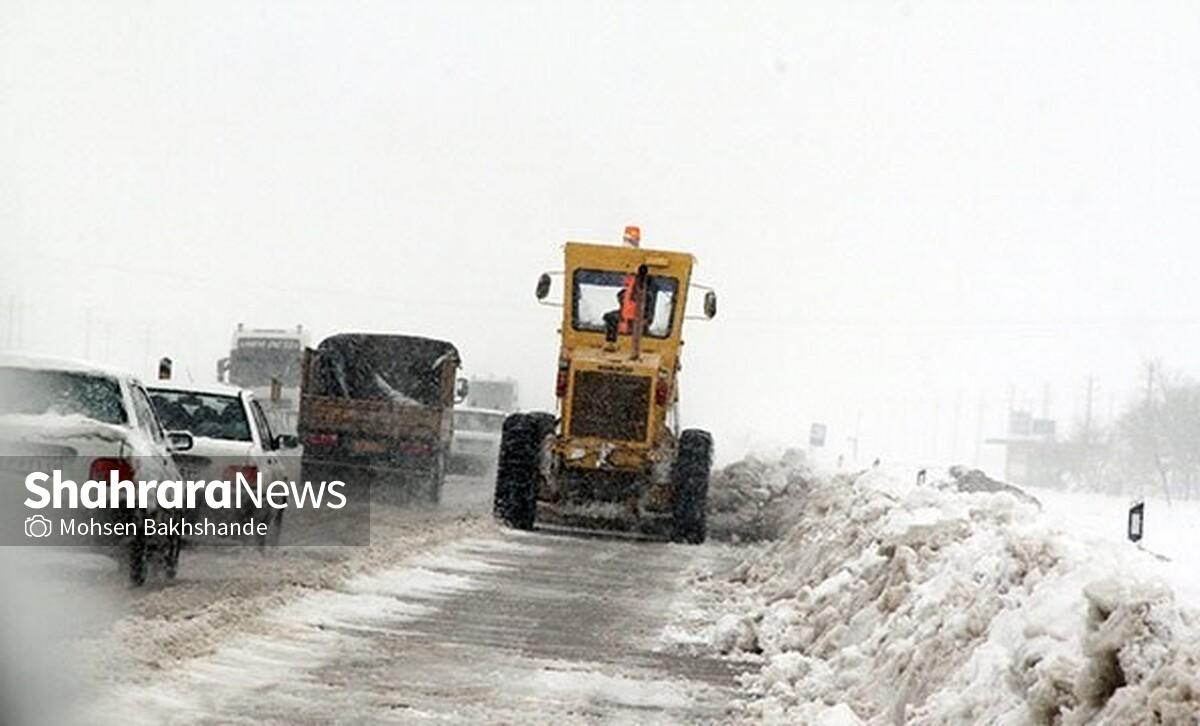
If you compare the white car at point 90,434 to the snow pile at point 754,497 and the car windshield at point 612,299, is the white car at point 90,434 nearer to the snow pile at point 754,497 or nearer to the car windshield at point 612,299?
the car windshield at point 612,299

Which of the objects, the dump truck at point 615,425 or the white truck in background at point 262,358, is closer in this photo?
the dump truck at point 615,425

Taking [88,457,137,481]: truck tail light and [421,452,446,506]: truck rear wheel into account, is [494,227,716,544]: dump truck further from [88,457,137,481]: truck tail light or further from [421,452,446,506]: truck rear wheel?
[88,457,137,481]: truck tail light

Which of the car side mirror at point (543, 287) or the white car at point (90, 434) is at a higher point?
the car side mirror at point (543, 287)

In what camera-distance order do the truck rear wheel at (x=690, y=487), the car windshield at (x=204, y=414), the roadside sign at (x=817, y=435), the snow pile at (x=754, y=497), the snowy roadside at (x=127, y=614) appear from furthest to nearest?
the roadside sign at (x=817, y=435) → the snow pile at (x=754, y=497) → the truck rear wheel at (x=690, y=487) → the car windshield at (x=204, y=414) → the snowy roadside at (x=127, y=614)

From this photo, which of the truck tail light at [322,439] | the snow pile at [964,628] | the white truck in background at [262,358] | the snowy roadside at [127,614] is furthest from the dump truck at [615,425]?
the white truck in background at [262,358]

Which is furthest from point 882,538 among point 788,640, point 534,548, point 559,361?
point 559,361

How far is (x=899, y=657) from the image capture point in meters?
7.75

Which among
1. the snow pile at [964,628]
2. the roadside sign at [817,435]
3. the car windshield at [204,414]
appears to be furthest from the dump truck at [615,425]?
the roadside sign at [817,435]

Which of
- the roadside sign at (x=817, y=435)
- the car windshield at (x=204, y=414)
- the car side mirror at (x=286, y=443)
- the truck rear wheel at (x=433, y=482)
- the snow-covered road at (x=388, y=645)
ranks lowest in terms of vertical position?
the snow-covered road at (x=388, y=645)

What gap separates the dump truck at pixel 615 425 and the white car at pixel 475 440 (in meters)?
14.3

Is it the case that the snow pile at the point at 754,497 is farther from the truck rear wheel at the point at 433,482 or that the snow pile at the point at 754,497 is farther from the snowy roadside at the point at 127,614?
the snowy roadside at the point at 127,614

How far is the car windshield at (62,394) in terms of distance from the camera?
10875 millimetres

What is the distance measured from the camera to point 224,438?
14.6 m

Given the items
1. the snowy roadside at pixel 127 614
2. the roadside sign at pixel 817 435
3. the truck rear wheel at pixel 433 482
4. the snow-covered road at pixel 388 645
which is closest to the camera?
the snowy roadside at pixel 127 614
